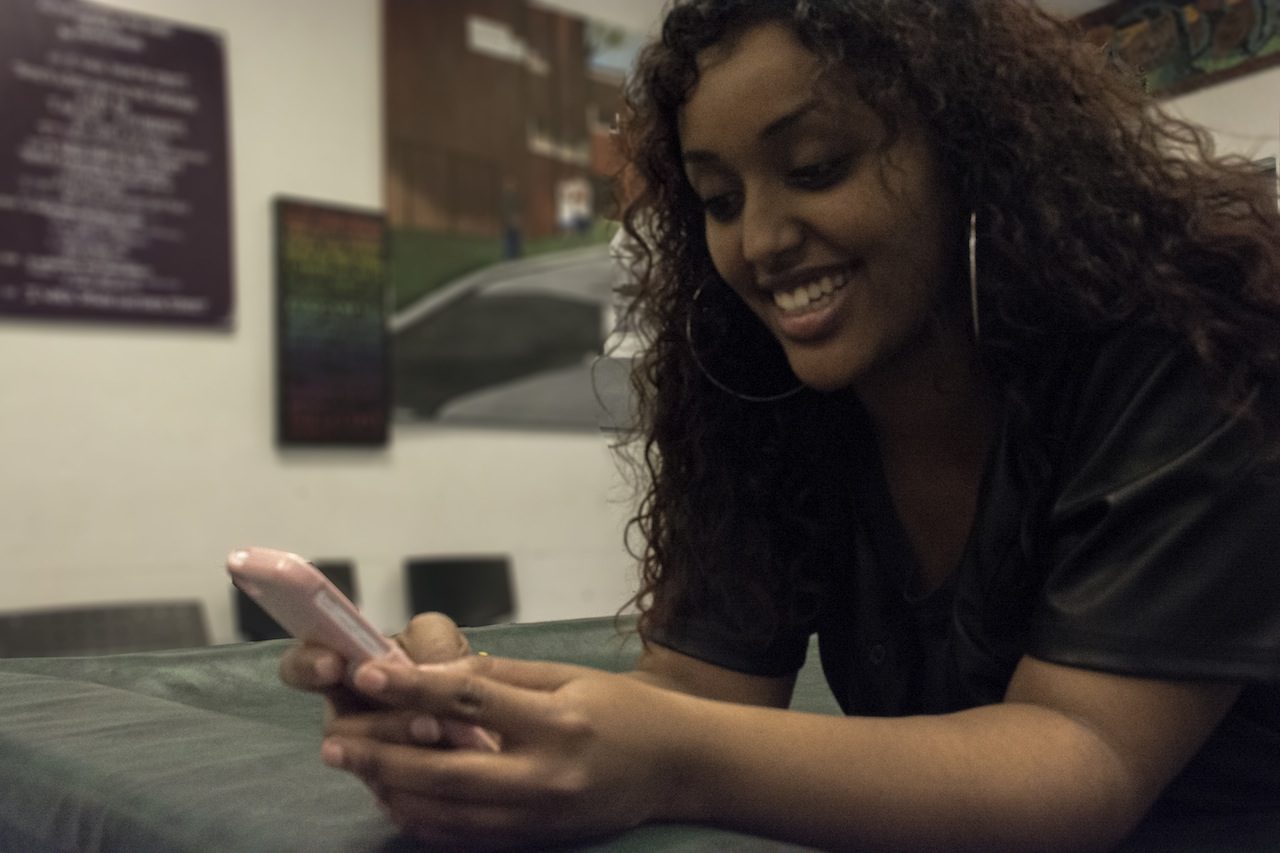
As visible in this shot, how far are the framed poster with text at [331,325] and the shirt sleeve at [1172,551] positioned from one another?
238cm

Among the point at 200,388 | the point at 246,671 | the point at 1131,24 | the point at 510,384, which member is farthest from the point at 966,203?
the point at 510,384

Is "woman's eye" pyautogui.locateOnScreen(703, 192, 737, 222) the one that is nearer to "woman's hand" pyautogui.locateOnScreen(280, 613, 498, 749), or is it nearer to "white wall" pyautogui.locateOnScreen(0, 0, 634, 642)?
"woman's hand" pyautogui.locateOnScreen(280, 613, 498, 749)

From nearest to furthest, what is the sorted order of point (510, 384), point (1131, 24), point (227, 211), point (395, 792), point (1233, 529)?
point (395, 792), point (1233, 529), point (1131, 24), point (227, 211), point (510, 384)

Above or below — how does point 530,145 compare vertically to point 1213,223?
above

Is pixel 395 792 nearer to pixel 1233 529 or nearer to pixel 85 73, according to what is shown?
pixel 1233 529

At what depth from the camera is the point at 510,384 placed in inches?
129

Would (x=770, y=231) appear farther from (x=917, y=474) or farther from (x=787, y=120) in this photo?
(x=917, y=474)

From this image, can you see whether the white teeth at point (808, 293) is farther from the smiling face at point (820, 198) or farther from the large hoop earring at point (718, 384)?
the large hoop earring at point (718, 384)

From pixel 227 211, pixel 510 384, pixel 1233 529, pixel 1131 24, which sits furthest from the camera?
pixel 510 384

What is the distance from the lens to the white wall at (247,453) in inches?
96.7

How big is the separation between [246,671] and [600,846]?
2.28 feet

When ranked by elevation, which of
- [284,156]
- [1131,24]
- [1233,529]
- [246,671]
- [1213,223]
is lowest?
[246,671]

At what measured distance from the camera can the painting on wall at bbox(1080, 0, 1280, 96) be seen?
97 centimetres

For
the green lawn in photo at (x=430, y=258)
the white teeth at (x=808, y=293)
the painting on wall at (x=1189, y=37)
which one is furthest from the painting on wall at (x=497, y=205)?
the white teeth at (x=808, y=293)
